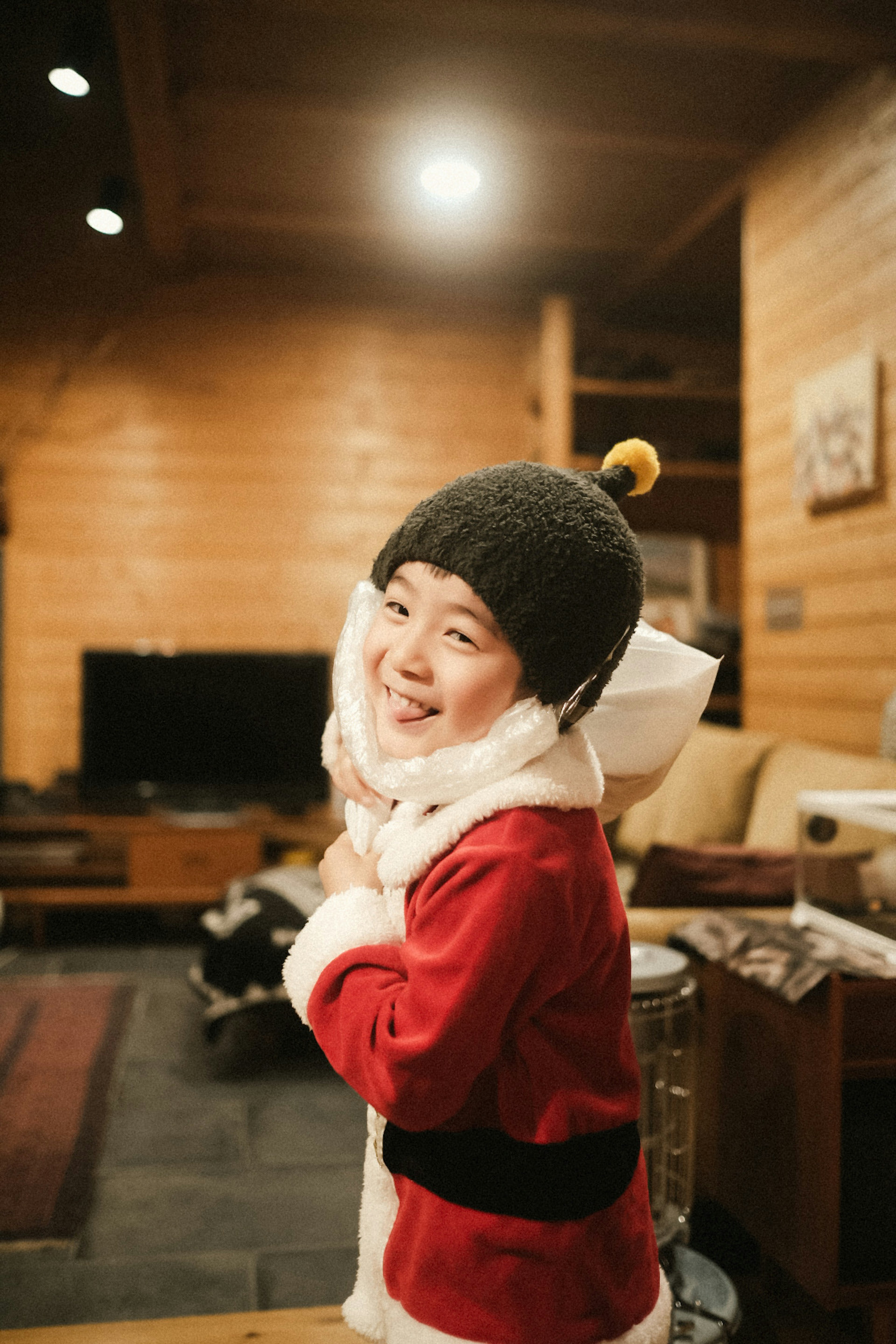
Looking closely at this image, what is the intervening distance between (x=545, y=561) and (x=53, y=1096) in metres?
2.35

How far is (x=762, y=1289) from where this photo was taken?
1.59 metres

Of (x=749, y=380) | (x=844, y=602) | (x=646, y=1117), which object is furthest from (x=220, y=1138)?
(x=749, y=380)

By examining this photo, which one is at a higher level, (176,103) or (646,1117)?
(176,103)

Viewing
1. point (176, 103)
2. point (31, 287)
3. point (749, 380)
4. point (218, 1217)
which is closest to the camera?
point (218, 1217)

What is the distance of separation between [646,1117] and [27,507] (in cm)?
383

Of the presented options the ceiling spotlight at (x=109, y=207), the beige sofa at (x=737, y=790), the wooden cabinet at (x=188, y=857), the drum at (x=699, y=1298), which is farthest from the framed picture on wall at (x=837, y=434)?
the ceiling spotlight at (x=109, y=207)

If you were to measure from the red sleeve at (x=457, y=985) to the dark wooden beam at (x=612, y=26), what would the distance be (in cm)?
264

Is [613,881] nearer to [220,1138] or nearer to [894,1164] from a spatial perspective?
[894,1164]

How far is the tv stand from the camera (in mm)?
3756

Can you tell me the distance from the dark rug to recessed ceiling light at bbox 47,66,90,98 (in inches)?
110

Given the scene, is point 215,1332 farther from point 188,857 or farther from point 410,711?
point 188,857

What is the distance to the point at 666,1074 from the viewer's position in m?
1.60

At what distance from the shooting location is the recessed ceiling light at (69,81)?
282cm

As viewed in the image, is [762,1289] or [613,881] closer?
[613,881]
